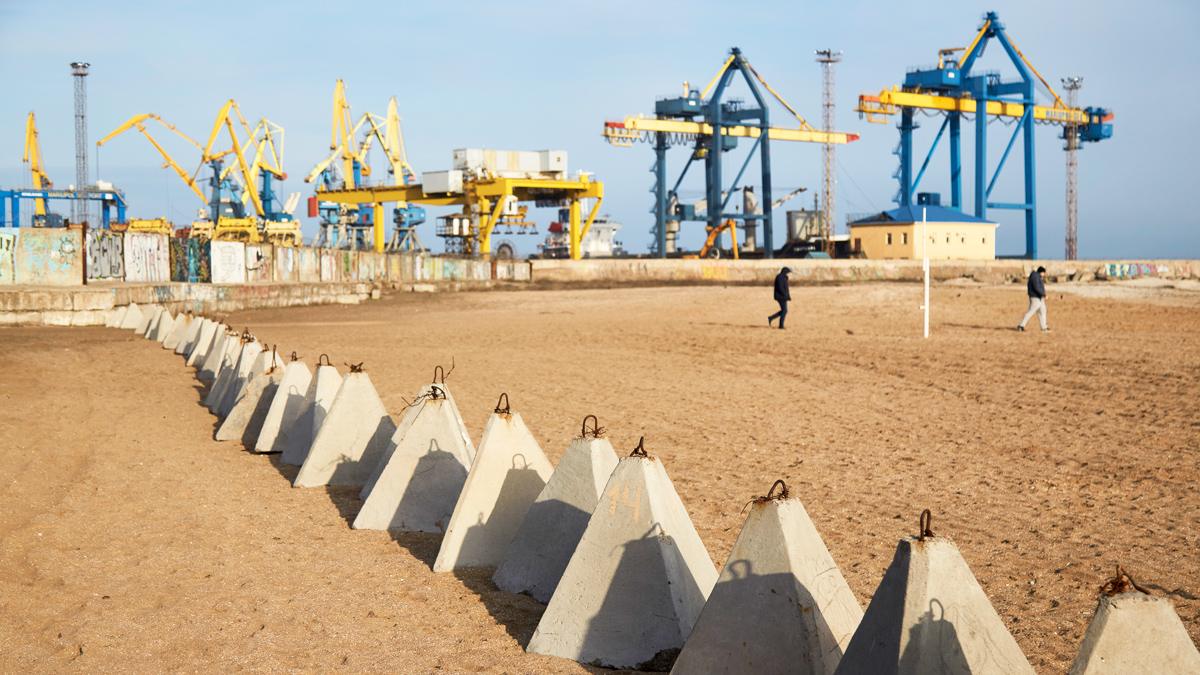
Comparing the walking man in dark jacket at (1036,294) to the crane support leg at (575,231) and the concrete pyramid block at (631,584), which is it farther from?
the crane support leg at (575,231)

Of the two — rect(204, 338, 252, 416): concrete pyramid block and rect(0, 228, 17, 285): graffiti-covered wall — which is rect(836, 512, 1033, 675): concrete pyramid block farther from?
rect(0, 228, 17, 285): graffiti-covered wall

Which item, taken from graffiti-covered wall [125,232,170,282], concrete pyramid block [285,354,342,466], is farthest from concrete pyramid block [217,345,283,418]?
graffiti-covered wall [125,232,170,282]

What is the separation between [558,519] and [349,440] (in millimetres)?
3527

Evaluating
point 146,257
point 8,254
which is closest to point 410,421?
point 8,254

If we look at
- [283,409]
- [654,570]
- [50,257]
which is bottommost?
[654,570]

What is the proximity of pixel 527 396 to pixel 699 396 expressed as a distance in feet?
6.80

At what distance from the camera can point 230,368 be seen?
43.9ft

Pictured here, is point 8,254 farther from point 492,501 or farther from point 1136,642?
point 1136,642

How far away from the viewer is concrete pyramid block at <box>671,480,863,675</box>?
4.29 m

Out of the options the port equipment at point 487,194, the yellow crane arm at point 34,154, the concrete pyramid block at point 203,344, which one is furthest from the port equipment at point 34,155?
the concrete pyramid block at point 203,344

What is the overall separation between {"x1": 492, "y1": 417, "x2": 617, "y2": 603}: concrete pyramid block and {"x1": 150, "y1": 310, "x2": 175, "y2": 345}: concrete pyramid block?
16.8m

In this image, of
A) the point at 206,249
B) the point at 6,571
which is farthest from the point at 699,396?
the point at 206,249

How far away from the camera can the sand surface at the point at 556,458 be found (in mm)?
5504

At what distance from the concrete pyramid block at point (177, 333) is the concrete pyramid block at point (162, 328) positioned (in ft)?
0.62
